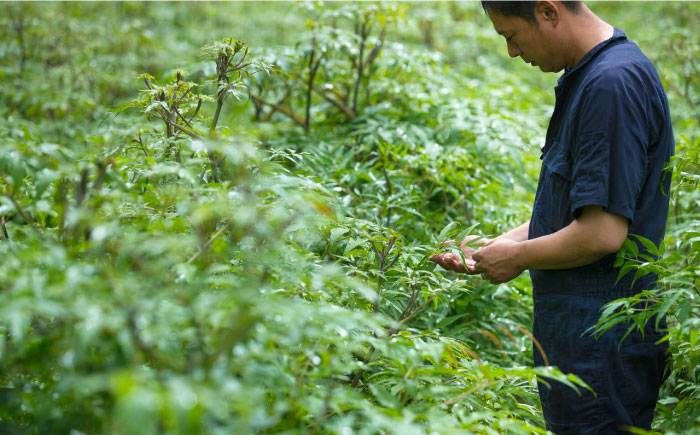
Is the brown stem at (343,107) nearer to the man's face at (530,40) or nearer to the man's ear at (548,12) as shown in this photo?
the man's face at (530,40)

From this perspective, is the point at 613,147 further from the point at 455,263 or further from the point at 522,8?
the point at 455,263

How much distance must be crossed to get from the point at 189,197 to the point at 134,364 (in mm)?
568

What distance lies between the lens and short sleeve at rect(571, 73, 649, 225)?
178 cm

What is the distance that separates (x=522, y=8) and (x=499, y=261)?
0.89 m

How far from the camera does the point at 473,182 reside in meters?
3.19

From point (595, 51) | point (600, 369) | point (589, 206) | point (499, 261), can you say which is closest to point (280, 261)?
point (499, 261)

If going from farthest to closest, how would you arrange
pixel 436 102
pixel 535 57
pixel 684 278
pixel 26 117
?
1. pixel 26 117
2. pixel 436 102
3. pixel 535 57
4. pixel 684 278

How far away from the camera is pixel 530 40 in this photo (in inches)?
82.0

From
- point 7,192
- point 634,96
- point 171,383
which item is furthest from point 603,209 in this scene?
point 7,192

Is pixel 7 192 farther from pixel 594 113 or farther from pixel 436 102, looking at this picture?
pixel 436 102

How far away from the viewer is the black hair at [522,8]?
199 cm

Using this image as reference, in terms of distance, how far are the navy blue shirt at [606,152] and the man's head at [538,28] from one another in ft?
0.27

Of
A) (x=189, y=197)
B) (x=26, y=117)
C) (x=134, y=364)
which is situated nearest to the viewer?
(x=134, y=364)

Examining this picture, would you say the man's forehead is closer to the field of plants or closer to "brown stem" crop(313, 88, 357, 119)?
the field of plants
